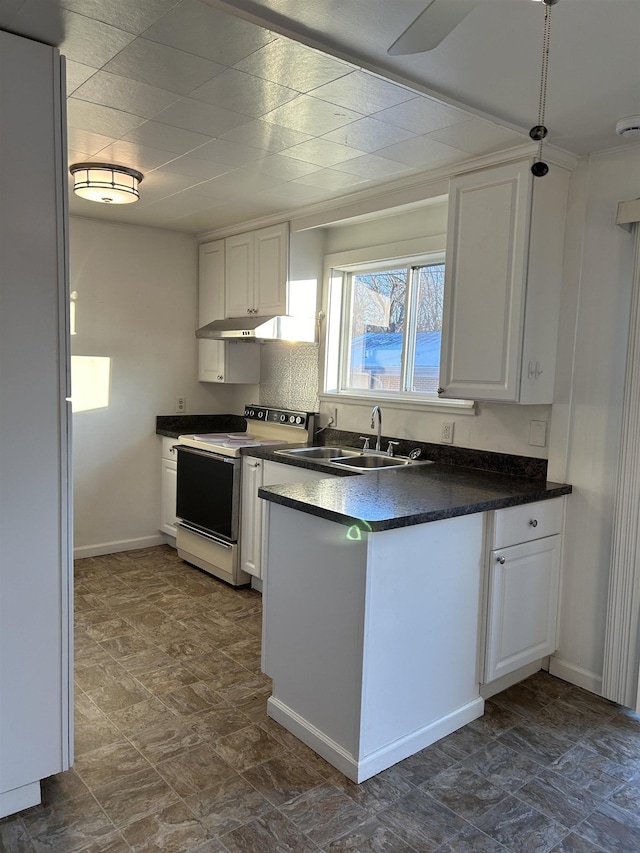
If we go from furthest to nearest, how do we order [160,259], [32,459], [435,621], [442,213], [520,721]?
[160,259]
[442,213]
[520,721]
[435,621]
[32,459]

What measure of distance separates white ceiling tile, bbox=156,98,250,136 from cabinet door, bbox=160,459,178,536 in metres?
2.46

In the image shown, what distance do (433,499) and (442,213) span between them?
5.73 feet

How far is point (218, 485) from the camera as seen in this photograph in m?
3.87


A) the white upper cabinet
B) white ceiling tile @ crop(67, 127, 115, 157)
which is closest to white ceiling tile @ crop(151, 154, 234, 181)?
white ceiling tile @ crop(67, 127, 115, 157)

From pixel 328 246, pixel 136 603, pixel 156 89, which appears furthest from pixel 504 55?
pixel 136 603

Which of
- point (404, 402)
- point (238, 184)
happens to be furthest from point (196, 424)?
point (238, 184)

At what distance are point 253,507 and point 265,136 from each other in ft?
6.65

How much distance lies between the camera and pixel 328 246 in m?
4.03

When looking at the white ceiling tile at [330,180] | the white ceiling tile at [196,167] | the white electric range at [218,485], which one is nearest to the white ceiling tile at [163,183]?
the white ceiling tile at [196,167]

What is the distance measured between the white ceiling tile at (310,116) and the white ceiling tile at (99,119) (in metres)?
0.56

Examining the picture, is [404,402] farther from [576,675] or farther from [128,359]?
[128,359]

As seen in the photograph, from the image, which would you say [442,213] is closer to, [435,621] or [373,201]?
[373,201]

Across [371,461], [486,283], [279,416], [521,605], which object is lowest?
[521,605]

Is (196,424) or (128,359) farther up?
(128,359)
